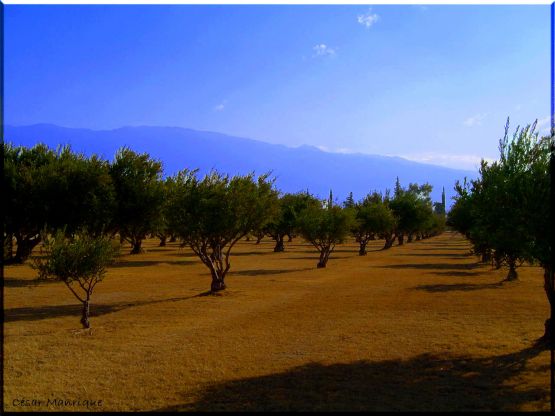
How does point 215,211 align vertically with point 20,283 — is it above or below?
above

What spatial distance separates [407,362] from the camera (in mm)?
13242

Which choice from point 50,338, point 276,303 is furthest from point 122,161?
point 50,338

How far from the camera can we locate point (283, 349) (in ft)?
48.6

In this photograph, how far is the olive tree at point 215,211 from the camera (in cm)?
2622

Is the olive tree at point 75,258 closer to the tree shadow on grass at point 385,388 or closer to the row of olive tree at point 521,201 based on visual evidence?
the tree shadow on grass at point 385,388

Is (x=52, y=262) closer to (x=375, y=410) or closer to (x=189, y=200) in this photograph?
(x=189, y=200)

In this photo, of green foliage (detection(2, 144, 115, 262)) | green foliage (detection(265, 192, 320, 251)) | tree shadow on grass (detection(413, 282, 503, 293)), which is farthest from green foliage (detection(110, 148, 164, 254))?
green foliage (detection(265, 192, 320, 251))

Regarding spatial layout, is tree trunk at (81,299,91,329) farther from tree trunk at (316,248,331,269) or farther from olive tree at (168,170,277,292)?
tree trunk at (316,248,331,269)

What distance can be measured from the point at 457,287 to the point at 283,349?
1848 centimetres

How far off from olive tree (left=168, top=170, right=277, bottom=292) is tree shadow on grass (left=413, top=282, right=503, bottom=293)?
1071 cm

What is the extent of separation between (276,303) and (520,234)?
13373mm

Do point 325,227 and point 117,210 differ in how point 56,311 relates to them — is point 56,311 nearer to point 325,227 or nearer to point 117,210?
point 117,210

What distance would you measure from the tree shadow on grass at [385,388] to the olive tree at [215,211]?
14.4 meters

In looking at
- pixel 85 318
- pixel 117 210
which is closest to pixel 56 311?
pixel 85 318
